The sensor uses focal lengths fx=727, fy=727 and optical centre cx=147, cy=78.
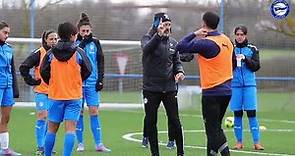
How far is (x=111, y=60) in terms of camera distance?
20.5 metres

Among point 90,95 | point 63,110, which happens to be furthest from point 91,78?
point 63,110

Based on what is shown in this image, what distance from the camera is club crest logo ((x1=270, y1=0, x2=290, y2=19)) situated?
19.9 meters

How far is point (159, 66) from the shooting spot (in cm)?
1002

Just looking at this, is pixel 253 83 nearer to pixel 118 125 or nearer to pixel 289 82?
pixel 118 125

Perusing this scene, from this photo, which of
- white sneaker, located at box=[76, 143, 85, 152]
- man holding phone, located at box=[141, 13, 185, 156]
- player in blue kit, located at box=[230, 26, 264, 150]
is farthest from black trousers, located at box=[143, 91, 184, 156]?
player in blue kit, located at box=[230, 26, 264, 150]

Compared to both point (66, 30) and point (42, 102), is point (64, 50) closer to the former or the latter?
point (66, 30)

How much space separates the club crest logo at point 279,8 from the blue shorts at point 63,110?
11.8 metres

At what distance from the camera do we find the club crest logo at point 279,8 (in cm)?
1994

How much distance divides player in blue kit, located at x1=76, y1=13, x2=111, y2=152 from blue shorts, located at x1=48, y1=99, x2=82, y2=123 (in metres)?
2.08

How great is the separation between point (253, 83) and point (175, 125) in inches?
93.8

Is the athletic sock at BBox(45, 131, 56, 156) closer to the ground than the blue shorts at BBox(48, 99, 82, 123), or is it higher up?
closer to the ground

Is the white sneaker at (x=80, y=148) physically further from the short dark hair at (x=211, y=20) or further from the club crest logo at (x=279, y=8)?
the club crest logo at (x=279, y=8)

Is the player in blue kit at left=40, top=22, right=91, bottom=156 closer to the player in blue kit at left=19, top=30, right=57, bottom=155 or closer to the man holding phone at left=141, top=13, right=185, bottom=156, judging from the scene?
the player in blue kit at left=19, top=30, right=57, bottom=155

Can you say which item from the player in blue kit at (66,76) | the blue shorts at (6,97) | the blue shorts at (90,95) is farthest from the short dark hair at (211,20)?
the blue shorts at (6,97)
